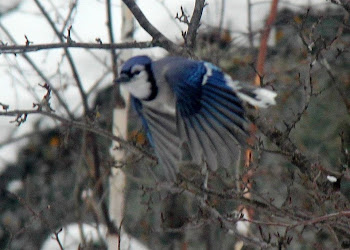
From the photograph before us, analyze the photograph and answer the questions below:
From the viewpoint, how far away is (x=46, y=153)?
6082 millimetres

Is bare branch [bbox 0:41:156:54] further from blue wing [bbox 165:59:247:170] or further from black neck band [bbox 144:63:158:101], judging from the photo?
black neck band [bbox 144:63:158:101]

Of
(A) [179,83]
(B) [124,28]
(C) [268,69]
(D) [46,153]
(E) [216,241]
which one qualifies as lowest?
(E) [216,241]

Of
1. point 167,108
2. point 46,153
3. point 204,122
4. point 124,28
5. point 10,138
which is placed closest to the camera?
point 204,122

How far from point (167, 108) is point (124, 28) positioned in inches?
55.1

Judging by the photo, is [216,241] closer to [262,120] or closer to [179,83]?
[179,83]

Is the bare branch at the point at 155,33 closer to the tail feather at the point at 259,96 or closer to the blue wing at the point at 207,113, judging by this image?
the blue wing at the point at 207,113

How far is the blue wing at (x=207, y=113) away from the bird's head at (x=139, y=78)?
98 millimetres

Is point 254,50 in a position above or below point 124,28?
below

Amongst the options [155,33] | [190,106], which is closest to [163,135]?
[190,106]

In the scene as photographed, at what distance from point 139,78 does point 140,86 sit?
0.04m

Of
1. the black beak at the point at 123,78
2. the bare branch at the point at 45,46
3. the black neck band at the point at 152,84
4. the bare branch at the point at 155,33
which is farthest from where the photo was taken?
the black neck band at the point at 152,84

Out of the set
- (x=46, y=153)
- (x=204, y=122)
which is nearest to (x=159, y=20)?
(x=46, y=153)

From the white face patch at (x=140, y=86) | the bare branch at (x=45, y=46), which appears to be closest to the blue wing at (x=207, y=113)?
the white face patch at (x=140, y=86)

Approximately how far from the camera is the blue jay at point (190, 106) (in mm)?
3303
